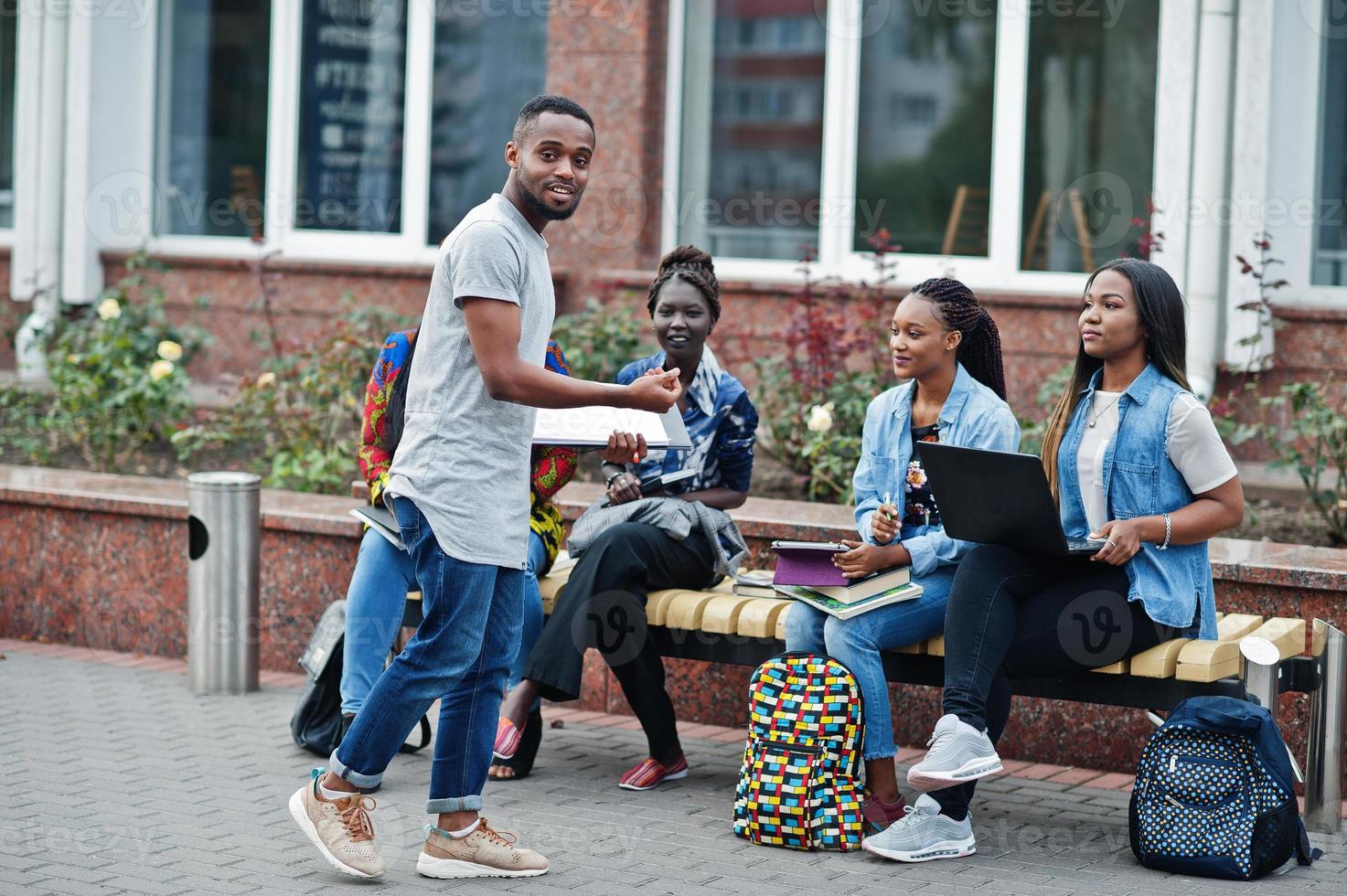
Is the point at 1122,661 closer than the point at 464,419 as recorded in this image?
No

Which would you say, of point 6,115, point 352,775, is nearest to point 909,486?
point 352,775

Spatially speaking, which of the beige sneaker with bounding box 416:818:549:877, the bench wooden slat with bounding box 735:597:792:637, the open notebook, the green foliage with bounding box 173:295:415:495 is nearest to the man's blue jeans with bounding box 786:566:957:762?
the bench wooden slat with bounding box 735:597:792:637

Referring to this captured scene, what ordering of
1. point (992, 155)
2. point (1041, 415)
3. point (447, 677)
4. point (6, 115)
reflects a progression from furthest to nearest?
point (6, 115)
point (992, 155)
point (1041, 415)
point (447, 677)

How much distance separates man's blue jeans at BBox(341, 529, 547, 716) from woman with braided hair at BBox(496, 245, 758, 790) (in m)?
0.16

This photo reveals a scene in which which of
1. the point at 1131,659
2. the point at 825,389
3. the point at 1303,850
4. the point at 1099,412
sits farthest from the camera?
the point at 825,389

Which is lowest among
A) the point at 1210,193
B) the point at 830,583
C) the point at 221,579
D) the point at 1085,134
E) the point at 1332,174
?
the point at 221,579

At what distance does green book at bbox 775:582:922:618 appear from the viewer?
494cm

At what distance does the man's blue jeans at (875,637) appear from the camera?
4941 mm

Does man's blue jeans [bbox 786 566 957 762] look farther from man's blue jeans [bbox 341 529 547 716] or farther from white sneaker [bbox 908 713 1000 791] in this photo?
man's blue jeans [bbox 341 529 547 716]

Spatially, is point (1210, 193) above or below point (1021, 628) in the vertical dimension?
above

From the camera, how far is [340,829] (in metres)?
4.40

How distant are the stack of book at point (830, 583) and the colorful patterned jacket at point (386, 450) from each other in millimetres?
835

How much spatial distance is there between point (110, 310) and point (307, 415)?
1.47 metres

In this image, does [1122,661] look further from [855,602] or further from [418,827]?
[418,827]
